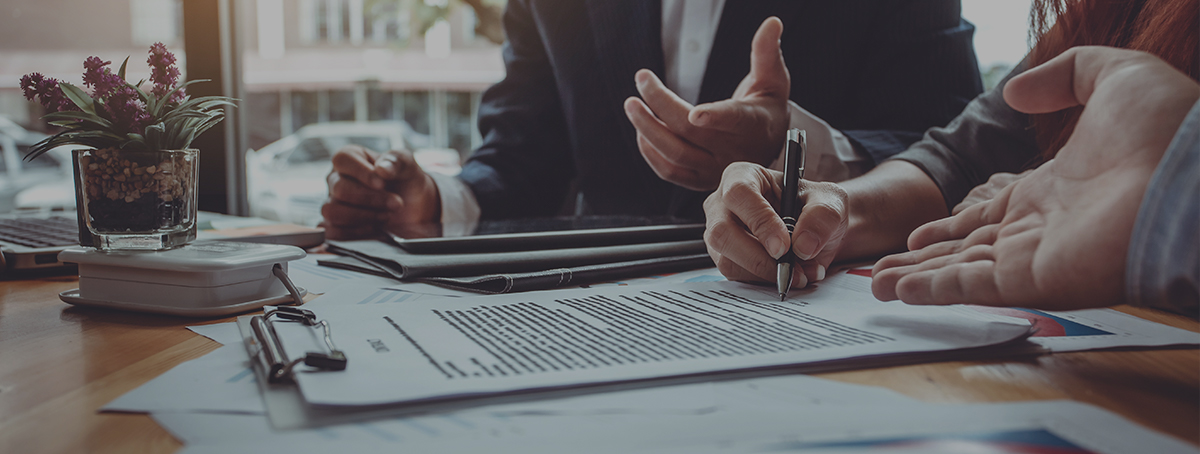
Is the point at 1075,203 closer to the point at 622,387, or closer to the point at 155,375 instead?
Result: the point at 622,387

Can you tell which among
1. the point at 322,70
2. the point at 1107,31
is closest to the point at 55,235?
the point at 1107,31

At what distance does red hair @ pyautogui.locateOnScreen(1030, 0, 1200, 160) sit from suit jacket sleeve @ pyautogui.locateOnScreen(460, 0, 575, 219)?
1.01 metres

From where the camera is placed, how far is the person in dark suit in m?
1.08

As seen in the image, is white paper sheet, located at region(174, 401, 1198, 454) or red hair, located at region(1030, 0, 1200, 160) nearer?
white paper sheet, located at region(174, 401, 1198, 454)

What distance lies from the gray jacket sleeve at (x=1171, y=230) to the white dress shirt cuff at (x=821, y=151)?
0.60m

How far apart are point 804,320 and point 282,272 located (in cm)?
47

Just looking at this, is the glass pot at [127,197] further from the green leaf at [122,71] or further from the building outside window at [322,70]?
the building outside window at [322,70]

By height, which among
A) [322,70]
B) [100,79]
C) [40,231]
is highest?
[322,70]

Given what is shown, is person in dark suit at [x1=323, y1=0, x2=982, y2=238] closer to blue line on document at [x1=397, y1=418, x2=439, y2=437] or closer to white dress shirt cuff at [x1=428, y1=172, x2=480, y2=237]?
white dress shirt cuff at [x1=428, y1=172, x2=480, y2=237]

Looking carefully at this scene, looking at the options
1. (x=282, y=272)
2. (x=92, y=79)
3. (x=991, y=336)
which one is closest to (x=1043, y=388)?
(x=991, y=336)

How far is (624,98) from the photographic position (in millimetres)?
1348

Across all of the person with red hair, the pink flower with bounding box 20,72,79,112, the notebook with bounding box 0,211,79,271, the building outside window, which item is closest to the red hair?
the person with red hair

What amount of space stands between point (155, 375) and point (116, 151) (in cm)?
31

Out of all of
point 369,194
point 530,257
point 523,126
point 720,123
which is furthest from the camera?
point 523,126
